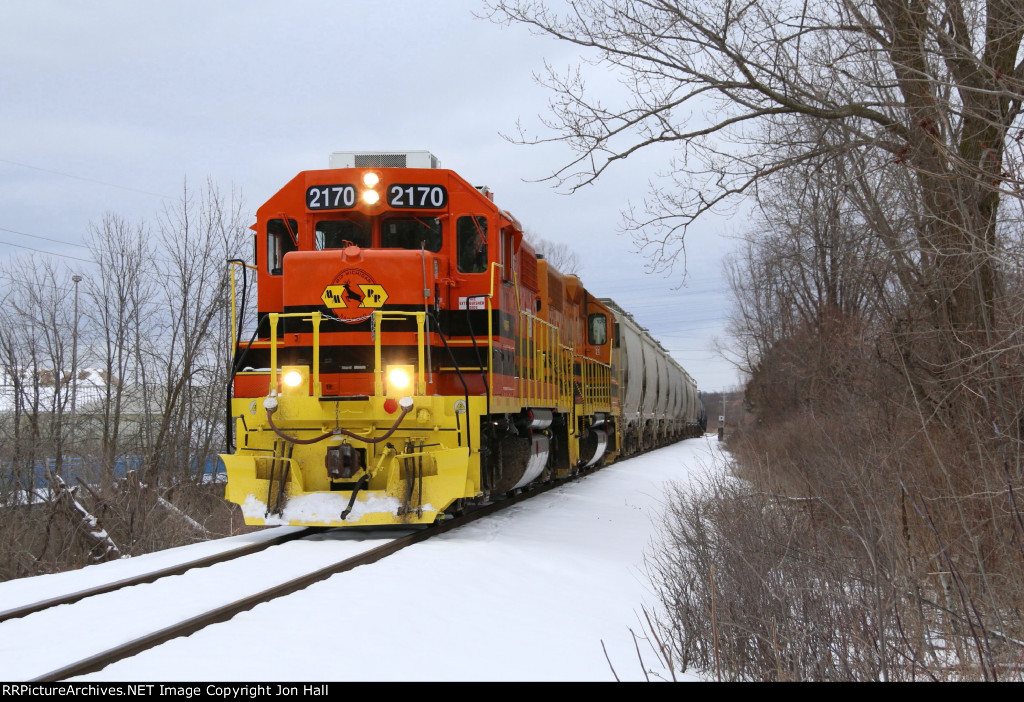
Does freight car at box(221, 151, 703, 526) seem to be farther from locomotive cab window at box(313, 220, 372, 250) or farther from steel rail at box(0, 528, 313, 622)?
steel rail at box(0, 528, 313, 622)

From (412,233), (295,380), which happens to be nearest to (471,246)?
(412,233)

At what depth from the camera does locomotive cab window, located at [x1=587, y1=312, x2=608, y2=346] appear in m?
18.1

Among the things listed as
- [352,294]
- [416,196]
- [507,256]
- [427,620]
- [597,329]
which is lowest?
[427,620]

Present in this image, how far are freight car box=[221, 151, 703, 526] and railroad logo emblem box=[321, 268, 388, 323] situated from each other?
0.05 feet

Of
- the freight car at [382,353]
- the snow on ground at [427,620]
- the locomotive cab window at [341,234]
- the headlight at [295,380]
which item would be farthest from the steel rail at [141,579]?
the locomotive cab window at [341,234]

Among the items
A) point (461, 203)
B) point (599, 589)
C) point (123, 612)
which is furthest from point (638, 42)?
point (123, 612)

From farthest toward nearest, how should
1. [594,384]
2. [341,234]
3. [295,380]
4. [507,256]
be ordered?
[594,384] < [507,256] < [341,234] < [295,380]

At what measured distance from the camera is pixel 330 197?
9.68m

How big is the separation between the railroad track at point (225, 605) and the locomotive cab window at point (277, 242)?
9.64 feet

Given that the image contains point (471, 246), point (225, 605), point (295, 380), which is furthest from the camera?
point (471, 246)

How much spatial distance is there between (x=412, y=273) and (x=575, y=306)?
7850 millimetres

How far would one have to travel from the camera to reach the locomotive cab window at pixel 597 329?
18.1 meters

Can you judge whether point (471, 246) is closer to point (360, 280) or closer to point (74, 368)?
point (360, 280)

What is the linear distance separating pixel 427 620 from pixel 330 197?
5.53 meters
